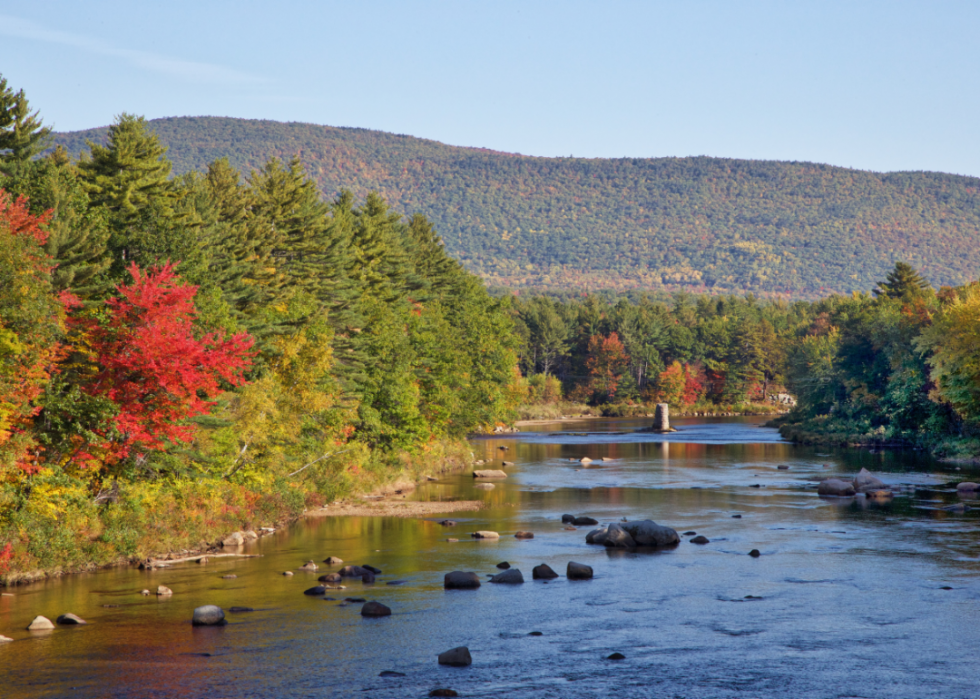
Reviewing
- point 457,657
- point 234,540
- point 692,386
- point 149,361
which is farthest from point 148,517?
point 692,386

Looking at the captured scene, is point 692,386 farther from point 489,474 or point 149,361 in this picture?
point 149,361

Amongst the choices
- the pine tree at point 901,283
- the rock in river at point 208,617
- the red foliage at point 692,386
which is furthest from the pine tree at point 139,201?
the red foliage at point 692,386

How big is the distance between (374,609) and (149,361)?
12742 mm

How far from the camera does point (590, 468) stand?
7844 centimetres

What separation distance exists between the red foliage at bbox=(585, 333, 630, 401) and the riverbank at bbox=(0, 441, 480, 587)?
12340 cm

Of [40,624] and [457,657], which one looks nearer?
[457,657]

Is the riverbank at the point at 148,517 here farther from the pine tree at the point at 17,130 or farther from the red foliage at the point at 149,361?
the pine tree at the point at 17,130

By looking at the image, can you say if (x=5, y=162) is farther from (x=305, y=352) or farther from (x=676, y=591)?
(x=676, y=591)

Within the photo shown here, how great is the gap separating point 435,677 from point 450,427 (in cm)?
6132

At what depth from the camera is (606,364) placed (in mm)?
180125

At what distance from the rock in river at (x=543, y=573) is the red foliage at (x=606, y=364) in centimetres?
14170

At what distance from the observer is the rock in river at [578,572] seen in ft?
116

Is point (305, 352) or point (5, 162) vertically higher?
point (5, 162)

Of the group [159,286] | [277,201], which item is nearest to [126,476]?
[159,286]
